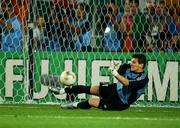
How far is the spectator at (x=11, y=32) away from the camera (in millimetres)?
12414

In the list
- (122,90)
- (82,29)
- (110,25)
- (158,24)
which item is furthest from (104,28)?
(122,90)

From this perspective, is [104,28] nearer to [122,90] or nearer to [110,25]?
[110,25]

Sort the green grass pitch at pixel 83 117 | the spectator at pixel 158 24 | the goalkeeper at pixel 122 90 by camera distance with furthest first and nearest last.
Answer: the spectator at pixel 158 24 → the goalkeeper at pixel 122 90 → the green grass pitch at pixel 83 117

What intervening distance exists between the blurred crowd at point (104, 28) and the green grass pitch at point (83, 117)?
1.45 metres

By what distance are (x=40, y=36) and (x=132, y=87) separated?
2.85 m

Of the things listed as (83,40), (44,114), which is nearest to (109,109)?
(44,114)

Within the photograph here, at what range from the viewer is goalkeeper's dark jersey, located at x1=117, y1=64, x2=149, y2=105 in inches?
420

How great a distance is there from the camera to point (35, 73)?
40.9ft

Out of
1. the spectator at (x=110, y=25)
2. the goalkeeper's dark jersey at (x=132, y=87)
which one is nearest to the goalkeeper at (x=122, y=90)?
the goalkeeper's dark jersey at (x=132, y=87)

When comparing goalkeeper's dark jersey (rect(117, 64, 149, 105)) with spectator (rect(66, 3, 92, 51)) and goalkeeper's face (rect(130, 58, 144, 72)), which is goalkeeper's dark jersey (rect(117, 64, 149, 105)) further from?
spectator (rect(66, 3, 92, 51))

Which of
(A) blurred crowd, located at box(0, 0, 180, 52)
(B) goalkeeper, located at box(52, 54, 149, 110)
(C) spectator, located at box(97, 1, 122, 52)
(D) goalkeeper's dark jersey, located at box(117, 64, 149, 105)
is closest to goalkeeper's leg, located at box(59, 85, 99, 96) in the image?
(B) goalkeeper, located at box(52, 54, 149, 110)

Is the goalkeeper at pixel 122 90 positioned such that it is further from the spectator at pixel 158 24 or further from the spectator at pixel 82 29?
the spectator at pixel 158 24

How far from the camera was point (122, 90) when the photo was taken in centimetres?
1081

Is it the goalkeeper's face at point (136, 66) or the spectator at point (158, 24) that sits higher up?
the spectator at point (158, 24)
